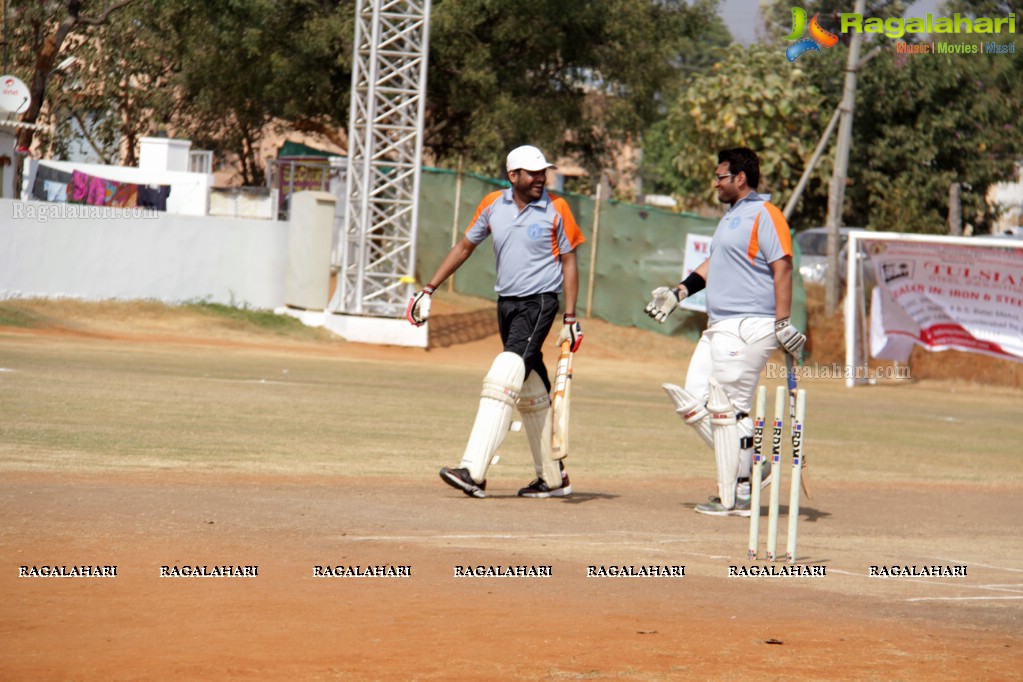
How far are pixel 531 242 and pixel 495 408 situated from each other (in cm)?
115

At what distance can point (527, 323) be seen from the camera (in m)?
→ 9.65

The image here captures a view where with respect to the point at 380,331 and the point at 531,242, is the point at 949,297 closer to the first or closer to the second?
the point at 380,331

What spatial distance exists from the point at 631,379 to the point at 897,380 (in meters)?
5.39

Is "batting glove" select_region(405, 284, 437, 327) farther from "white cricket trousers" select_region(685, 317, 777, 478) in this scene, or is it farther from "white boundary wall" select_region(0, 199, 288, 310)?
"white boundary wall" select_region(0, 199, 288, 310)

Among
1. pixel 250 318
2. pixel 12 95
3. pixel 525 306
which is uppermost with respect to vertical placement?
pixel 12 95

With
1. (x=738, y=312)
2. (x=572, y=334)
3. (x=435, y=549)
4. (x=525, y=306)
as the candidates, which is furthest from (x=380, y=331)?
(x=435, y=549)

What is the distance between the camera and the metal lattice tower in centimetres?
2797

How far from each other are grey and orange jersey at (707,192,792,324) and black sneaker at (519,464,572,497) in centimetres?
160

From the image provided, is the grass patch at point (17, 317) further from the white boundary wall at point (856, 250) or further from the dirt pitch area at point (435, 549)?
the white boundary wall at point (856, 250)

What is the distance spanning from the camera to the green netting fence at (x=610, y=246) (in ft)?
103

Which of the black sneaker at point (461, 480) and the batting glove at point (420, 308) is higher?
the batting glove at point (420, 308)

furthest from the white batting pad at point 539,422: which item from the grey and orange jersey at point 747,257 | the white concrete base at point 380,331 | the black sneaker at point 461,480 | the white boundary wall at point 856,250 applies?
the white concrete base at point 380,331

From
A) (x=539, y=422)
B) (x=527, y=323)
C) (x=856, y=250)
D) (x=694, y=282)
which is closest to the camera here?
(x=527, y=323)

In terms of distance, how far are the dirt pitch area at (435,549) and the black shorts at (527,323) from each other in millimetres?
1018
